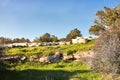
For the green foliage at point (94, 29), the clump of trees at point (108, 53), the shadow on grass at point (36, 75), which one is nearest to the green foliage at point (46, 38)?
the green foliage at point (94, 29)

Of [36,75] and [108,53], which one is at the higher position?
[108,53]

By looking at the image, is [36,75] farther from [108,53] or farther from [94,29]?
[94,29]

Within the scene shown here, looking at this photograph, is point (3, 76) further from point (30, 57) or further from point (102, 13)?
point (102, 13)

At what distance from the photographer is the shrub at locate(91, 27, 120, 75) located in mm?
23656

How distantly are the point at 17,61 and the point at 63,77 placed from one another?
37.5 feet

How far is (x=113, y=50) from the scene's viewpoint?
78.2 ft

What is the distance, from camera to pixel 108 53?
78.2 ft

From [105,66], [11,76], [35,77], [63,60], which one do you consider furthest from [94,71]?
[63,60]

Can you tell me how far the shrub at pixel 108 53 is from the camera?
23656 mm

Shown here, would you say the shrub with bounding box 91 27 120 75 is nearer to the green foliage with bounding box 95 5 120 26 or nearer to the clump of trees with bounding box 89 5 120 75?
the clump of trees with bounding box 89 5 120 75

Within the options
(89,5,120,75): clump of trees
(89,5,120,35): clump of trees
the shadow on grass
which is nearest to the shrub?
(89,5,120,75): clump of trees

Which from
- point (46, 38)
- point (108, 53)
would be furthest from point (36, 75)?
point (46, 38)

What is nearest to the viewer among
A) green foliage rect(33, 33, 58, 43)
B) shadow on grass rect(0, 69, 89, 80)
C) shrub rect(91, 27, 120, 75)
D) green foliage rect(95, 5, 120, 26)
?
shrub rect(91, 27, 120, 75)

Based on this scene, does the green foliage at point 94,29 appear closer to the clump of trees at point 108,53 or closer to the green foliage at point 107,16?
the green foliage at point 107,16
